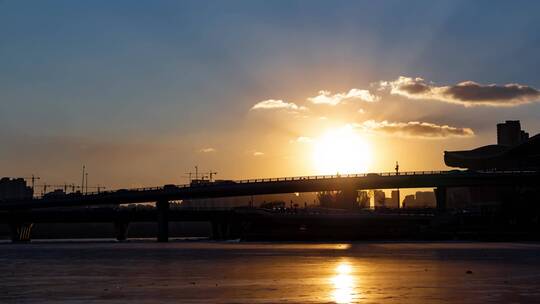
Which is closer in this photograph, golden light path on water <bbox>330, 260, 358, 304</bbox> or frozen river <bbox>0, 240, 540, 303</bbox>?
frozen river <bbox>0, 240, 540, 303</bbox>

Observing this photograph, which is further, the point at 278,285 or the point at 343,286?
the point at 278,285

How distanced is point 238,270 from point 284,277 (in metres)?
9.09

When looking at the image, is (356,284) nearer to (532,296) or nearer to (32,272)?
(532,296)

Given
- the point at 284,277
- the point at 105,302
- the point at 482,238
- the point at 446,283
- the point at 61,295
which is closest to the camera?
A: the point at 105,302

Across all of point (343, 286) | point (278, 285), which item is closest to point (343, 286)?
point (343, 286)

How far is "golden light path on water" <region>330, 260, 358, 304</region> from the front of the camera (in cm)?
3594

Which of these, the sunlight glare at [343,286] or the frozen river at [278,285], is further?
the sunlight glare at [343,286]

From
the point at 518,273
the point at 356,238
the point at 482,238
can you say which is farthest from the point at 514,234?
the point at 518,273

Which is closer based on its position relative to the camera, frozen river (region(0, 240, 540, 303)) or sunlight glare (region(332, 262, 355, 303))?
frozen river (region(0, 240, 540, 303))

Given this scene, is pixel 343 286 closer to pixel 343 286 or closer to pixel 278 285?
pixel 343 286

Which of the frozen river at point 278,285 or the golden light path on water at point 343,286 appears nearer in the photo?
the frozen river at point 278,285

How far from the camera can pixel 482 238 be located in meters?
176

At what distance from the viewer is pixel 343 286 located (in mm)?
42750

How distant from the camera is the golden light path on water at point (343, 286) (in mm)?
35938
